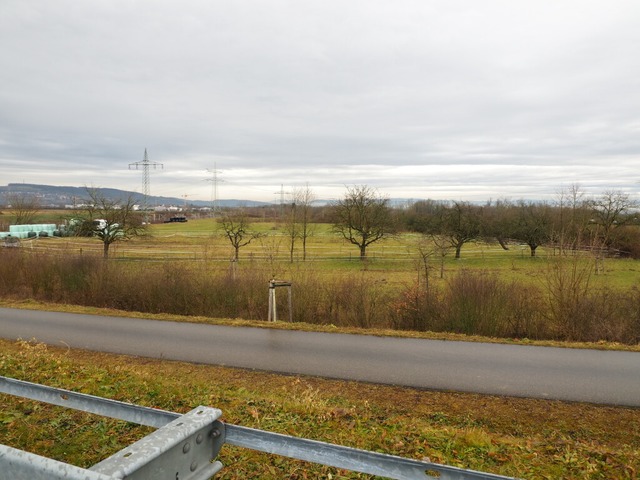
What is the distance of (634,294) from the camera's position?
1512 centimetres

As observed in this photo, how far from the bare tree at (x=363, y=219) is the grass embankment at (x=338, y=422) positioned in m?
36.7

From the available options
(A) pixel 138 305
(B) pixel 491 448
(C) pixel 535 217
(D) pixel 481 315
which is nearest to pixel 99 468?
(B) pixel 491 448

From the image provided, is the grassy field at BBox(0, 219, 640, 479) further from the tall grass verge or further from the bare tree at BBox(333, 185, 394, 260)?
the bare tree at BBox(333, 185, 394, 260)

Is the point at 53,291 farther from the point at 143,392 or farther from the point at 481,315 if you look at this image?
the point at 481,315

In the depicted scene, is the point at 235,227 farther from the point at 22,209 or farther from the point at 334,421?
the point at 334,421

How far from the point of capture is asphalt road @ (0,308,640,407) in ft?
26.9

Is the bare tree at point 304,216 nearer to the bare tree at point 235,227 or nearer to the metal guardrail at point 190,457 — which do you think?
the bare tree at point 235,227

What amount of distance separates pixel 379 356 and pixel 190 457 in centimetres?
877

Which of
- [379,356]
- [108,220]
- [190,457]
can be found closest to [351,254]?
[108,220]

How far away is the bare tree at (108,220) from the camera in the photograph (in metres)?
37.3

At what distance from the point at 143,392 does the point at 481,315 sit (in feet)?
38.9

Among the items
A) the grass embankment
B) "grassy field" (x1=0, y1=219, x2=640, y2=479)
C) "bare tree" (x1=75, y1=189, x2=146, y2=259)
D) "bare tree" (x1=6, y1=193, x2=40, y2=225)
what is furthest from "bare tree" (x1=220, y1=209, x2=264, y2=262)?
the grass embankment

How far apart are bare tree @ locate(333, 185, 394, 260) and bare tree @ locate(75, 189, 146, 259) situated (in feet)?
66.8

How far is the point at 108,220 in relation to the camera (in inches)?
1469
